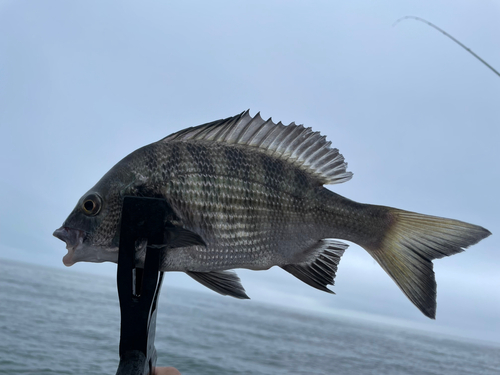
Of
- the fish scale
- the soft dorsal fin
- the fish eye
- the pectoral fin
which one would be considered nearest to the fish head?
the fish eye

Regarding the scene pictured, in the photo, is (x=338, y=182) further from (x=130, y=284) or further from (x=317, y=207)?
(x=130, y=284)

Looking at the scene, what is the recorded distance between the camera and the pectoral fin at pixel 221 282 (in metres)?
1.95

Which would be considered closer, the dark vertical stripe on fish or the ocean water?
the dark vertical stripe on fish

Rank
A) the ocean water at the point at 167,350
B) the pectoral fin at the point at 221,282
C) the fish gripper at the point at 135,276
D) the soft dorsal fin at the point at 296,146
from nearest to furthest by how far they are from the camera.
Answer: the fish gripper at the point at 135,276
the pectoral fin at the point at 221,282
the soft dorsal fin at the point at 296,146
the ocean water at the point at 167,350

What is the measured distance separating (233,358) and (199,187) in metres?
27.8

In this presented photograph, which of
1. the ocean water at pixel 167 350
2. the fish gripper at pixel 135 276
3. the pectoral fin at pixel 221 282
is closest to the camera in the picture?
the fish gripper at pixel 135 276

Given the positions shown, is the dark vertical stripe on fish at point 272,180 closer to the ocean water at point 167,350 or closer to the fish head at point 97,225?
the fish head at point 97,225

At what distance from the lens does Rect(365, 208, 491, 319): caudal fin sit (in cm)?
182

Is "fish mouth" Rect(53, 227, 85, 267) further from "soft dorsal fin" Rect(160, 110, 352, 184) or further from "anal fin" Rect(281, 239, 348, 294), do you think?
"anal fin" Rect(281, 239, 348, 294)

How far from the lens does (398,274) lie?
6.48ft

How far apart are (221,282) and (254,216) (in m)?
0.37

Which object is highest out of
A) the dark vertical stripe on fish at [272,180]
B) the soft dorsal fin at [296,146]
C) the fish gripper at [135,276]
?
the soft dorsal fin at [296,146]

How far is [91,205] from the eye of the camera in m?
1.91

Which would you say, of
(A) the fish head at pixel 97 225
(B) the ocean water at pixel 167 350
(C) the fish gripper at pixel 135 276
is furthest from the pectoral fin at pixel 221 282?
(B) the ocean water at pixel 167 350
